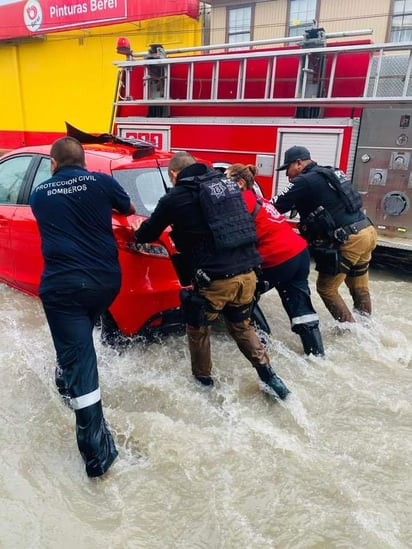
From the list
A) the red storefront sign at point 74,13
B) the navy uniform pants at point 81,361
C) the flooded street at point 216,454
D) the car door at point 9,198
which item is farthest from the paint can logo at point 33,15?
the navy uniform pants at point 81,361

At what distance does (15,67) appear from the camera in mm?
16047

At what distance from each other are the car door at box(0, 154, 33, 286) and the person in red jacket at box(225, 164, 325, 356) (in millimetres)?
2005

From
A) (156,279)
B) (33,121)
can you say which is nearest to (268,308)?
(156,279)

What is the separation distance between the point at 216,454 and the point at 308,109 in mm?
4926

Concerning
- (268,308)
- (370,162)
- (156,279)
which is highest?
(370,162)

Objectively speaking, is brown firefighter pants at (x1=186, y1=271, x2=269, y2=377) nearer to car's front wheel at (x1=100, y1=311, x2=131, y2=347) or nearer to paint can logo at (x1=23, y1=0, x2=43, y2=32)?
car's front wheel at (x1=100, y1=311, x2=131, y2=347)

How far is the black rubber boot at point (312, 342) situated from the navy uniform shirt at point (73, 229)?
190 centimetres

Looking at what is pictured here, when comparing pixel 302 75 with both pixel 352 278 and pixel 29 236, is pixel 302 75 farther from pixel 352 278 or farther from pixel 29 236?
pixel 29 236

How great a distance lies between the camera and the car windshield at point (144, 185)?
3521 millimetres

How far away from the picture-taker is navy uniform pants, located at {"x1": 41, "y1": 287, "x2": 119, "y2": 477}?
2.46m

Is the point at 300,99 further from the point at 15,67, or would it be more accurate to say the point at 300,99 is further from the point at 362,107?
the point at 15,67

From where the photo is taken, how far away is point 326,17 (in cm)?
1283

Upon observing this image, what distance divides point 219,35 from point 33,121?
23.2 ft

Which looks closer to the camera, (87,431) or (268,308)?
(87,431)
